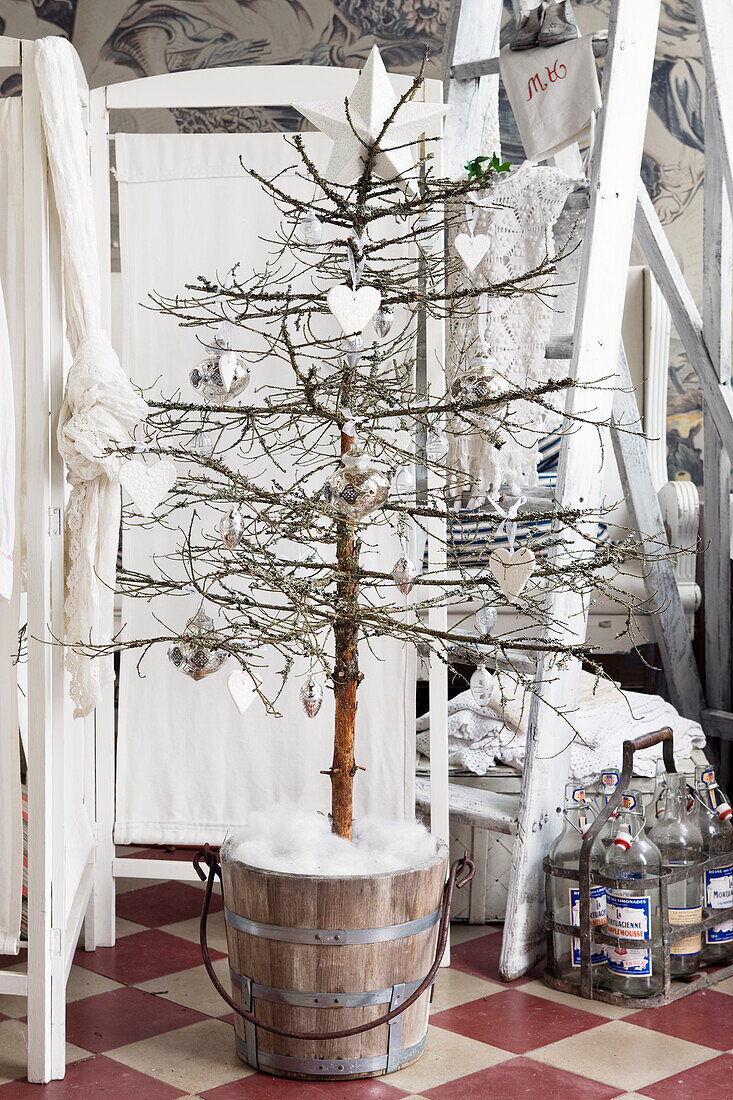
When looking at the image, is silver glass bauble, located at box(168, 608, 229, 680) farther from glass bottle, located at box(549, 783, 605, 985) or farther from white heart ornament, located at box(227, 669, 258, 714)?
glass bottle, located at box(549, 783, 605, 985)

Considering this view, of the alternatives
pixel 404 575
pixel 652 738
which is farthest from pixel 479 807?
pixel 404 575

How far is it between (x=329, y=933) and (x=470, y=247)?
3.94 ft

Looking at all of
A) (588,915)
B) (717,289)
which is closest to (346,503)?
(588,915)

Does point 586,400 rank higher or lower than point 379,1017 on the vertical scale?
higher

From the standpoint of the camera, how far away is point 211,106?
2.45 metres

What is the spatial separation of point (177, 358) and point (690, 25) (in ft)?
11.0

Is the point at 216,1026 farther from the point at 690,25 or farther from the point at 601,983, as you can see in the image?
the point at 690,25

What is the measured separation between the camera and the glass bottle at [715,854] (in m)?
2.54

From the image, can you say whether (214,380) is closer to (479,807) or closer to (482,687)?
(482,687)

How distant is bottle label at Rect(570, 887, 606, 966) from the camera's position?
2379 millimetres

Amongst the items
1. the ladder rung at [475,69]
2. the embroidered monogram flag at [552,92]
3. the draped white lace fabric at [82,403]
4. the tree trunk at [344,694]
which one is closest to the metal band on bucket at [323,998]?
the tree trunk at [344,694]

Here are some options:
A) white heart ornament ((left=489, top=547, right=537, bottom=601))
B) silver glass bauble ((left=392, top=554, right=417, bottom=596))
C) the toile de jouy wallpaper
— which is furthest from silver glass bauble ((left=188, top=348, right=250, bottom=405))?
the toile de jouy wallpaper

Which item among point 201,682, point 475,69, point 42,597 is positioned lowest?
point 201,682

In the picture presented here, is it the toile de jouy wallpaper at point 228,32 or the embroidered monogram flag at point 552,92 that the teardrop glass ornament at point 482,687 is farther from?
the toile de jouy wallpaper at point 228,32
